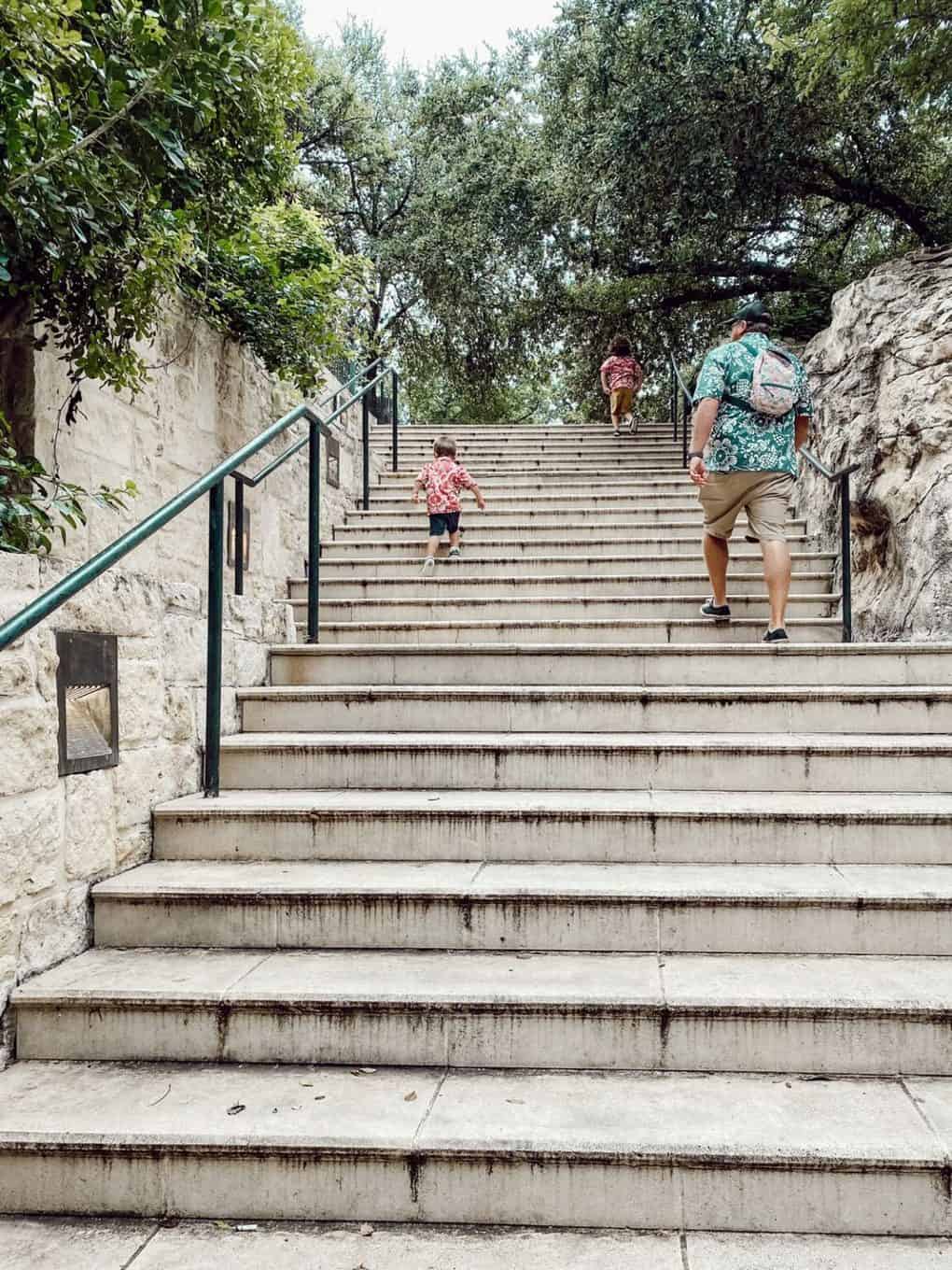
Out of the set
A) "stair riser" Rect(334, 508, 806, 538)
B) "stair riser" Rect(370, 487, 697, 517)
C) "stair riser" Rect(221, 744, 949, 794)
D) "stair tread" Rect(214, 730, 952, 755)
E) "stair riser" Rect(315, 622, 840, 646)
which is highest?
"stair riser" Rect(370, 487, 697, 517)

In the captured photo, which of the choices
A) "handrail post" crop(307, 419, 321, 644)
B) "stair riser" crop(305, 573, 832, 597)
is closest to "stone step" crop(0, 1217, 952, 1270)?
"handrail post" crop(307, 419, 321, 644)

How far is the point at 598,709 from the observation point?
13.6 feet

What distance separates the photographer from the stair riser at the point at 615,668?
4.49 m

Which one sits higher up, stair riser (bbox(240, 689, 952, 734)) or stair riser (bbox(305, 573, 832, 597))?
stair riser (bbox(305, 573, 832, 597))

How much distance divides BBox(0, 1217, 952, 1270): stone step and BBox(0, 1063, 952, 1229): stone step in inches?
1.3

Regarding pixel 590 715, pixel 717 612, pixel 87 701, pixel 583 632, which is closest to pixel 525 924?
pixel 590 715

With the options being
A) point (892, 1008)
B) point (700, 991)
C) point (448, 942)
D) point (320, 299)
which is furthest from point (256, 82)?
point (892, 1008)

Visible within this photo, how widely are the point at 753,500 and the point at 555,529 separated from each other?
2.37m

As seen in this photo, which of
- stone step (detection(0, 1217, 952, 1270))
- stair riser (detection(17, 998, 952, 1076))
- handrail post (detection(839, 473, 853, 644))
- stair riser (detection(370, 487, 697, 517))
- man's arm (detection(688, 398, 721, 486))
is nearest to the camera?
stone step (detection(0, 1217, 952, 1270))

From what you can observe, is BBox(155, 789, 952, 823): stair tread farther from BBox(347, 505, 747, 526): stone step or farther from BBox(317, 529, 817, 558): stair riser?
BBox(347, 505, 747, 526): stone step

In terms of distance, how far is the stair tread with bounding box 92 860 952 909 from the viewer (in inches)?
113

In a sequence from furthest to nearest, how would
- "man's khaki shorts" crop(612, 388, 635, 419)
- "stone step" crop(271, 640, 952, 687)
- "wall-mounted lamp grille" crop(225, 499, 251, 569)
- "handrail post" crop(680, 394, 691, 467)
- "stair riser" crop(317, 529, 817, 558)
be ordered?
"man's khaki shorts" crop(612, 388, 635, 419)
"handrail post" crop(680, 394, 691, 467)
"stair riser" crop(317, 529, 817, 558)
"wall-mounted lamp grille" crop(225, 499, 251, 569)
"stone step" crop(271, 640, 952, 687)

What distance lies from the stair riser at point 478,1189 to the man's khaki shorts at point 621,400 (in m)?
9.62

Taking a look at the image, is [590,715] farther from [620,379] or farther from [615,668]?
[620,379]
